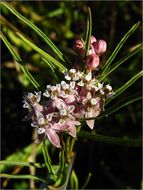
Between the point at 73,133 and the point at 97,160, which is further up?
the point at 73,133

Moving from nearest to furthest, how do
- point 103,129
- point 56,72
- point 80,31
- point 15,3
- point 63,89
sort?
point 63,89, point 56,72, point 103,129, point 15,3, point 80,31

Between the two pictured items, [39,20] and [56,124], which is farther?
[39,20]

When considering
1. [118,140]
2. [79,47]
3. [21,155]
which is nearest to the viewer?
[118,140]

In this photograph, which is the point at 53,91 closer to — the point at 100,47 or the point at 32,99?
the point at 32,99

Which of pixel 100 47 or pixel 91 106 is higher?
pixel 100 47

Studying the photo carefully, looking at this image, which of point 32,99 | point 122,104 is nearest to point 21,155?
point 32,99

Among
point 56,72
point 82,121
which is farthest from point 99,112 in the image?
point 56,72

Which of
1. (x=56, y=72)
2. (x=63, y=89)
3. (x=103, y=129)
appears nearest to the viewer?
(x=63, y=89)

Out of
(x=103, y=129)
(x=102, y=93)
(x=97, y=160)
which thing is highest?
(x=102, y=93)

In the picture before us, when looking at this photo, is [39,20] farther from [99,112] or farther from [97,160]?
[99,112]
